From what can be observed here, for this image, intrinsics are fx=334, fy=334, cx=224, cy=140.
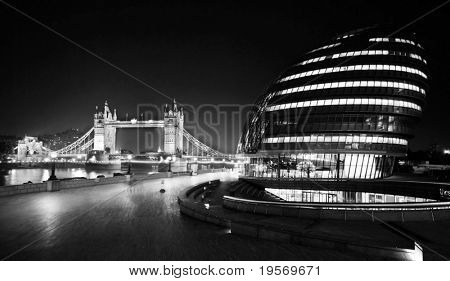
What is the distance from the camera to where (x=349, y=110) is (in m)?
51.4

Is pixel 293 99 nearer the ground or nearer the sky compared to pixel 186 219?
nearer the sky

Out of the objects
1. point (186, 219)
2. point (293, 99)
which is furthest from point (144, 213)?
point (293, 99)

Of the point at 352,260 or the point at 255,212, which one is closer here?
the point at 352,260

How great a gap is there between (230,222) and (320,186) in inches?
1363

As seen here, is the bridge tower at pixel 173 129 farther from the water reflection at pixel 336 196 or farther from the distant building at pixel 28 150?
the water reflection at pixel 336 196

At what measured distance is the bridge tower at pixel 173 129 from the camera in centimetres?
13785

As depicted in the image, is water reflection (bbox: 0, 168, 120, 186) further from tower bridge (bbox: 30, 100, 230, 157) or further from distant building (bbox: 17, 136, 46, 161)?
distant building (bbox: 17, 136, 46, 161)

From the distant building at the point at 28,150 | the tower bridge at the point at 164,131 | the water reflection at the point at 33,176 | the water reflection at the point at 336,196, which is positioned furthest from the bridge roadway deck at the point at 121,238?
the distant building at the point at 28,150

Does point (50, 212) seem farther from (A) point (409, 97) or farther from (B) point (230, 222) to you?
(A) point (409, 97)

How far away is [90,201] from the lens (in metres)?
20.0

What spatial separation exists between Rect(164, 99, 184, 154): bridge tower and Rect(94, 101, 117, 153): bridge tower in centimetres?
3252

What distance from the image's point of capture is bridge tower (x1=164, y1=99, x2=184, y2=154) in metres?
138

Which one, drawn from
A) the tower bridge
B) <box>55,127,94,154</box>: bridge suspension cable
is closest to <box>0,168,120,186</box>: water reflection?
the tower bridge

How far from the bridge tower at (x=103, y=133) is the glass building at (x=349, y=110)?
118 m
